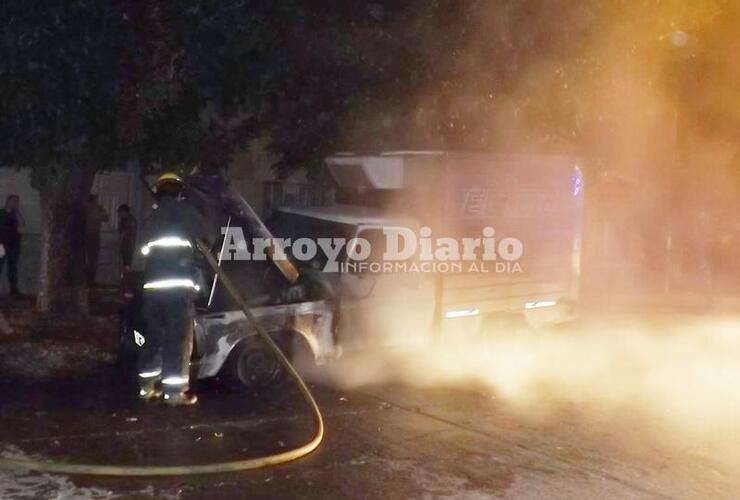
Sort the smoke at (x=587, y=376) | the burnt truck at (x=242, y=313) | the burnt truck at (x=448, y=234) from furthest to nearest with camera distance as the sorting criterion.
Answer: the burnt truck at (x=448, y=234) → the burnt truck at (x=242, y=313) → the smoke at (x=587, y=376)

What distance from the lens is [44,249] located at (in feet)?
41.3

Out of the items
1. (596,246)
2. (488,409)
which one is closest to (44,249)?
(488,409)

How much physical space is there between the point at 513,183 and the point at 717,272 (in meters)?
15.9

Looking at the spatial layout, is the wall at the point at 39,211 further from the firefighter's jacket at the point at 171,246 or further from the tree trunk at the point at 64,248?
the firefighter's jacket at the point at 171,246

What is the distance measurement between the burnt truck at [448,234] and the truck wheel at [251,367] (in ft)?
2.49

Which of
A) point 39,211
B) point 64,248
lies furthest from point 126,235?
point 64,248

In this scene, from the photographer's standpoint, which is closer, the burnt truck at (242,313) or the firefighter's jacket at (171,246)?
the firefighter's jacket at (171,246)

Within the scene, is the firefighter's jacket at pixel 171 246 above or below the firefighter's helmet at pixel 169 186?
below

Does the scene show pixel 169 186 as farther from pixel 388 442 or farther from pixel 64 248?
pixel 64 248

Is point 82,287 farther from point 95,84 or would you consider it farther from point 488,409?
point 488,409

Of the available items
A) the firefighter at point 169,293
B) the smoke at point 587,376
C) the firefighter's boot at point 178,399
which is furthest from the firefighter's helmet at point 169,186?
the smoke at point 587,376

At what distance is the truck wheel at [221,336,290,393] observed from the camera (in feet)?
30.8

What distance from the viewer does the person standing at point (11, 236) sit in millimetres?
14812

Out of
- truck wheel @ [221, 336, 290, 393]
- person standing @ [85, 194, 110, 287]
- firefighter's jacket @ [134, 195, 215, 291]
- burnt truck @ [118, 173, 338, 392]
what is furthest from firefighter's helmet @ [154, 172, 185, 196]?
person standing @ [85, 194, 110, 287]
